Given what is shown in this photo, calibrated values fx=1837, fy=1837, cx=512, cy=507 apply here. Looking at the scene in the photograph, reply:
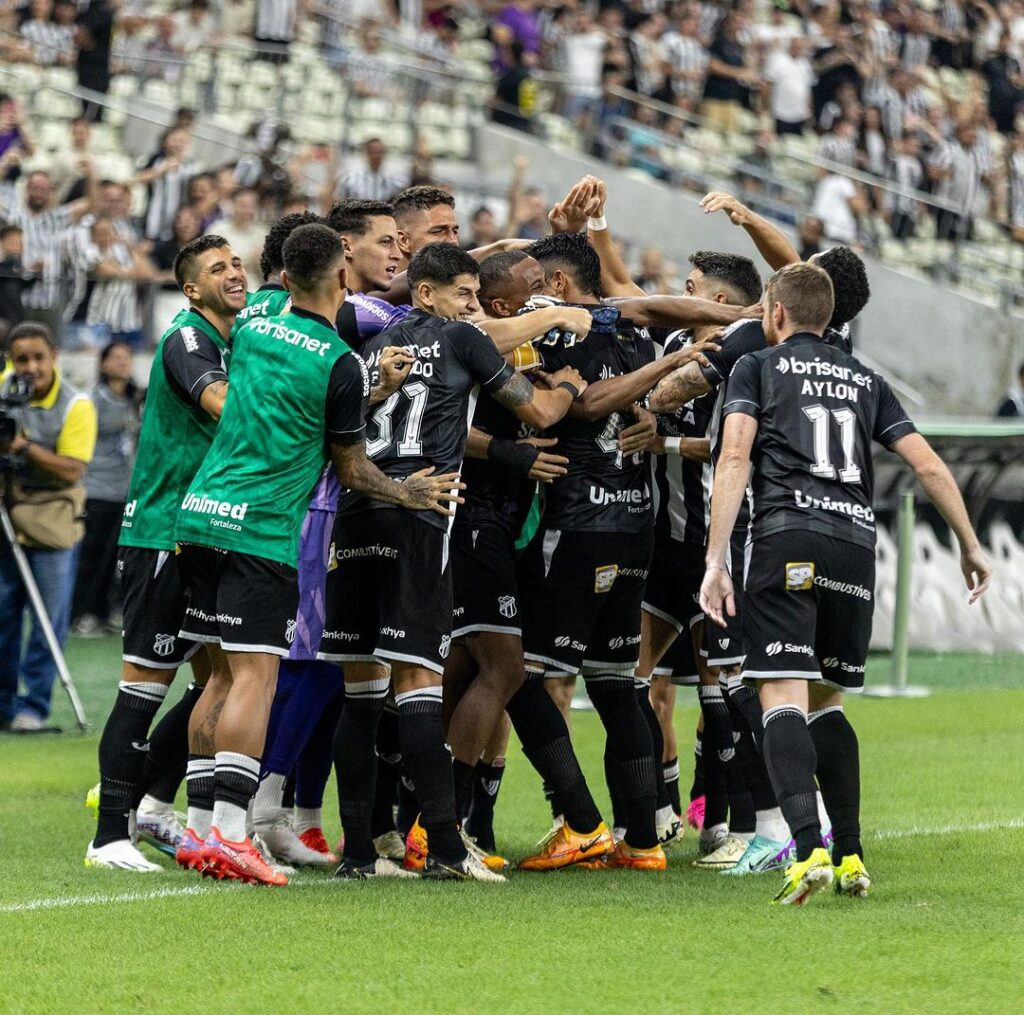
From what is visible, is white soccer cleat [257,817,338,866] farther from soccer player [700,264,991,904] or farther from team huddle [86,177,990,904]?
soccer player [700,264,991,904]

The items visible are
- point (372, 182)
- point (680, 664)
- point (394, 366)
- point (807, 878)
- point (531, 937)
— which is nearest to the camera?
point (531, 937)

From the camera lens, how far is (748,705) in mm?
7414

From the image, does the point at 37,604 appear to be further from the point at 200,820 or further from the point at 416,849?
the point at 416,849

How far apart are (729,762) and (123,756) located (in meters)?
2.49

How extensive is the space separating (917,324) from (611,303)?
55.2 ft

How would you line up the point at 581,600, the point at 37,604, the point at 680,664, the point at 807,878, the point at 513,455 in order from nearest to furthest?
the point at 807,878, the point at 513,455, the point at 581,600, the point at 680,664, the point at 37,604

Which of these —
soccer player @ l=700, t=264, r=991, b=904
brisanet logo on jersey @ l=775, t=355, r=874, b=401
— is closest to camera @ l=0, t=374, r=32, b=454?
soccer player @ l=700, t=264, r=991, b=904

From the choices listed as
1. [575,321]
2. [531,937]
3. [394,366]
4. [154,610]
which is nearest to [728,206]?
[575,321]

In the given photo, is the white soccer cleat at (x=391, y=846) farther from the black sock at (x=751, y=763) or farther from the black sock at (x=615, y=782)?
the black sock at (x=751, y=763)

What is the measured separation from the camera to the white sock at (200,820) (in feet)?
22.6

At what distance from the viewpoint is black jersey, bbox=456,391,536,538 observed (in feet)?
23.9

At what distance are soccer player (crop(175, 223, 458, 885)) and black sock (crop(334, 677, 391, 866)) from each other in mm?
386

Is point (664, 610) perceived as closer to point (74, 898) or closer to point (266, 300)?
point (266, 300)

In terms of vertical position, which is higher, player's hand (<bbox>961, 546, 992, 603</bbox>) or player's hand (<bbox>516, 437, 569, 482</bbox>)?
player's hand (<bbox>516, 437, 569, 482</bbox>)
